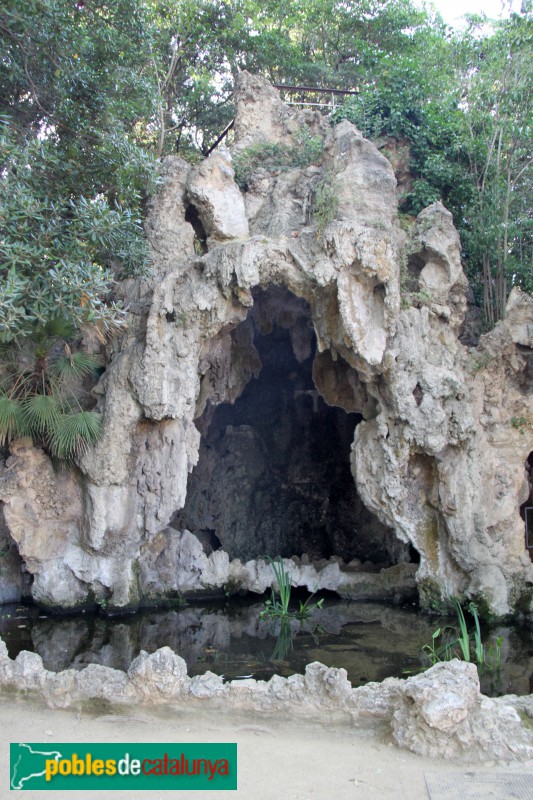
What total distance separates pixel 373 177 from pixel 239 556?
8814 millimetres

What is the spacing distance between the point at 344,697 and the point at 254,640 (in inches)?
153

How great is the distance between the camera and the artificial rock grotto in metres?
11.1

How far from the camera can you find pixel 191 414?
11.8 metres

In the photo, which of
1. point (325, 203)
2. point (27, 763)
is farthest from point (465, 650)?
point (325, 203)

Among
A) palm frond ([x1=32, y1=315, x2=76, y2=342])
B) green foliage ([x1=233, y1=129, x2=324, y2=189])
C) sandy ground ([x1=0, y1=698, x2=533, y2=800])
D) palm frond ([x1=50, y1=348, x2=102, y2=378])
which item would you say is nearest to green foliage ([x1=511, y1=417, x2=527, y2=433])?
green foliage ([x1=233, y1=129, x2=324, y2=189])

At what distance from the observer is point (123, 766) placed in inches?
202

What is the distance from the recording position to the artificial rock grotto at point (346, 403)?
36.3 ft

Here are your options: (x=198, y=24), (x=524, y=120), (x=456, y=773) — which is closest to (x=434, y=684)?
(x=456, y=773)

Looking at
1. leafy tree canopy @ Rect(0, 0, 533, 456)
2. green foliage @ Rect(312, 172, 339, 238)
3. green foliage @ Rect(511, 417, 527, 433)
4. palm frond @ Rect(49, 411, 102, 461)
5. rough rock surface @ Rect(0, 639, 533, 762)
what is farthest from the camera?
green foliage @ Rect(312, 172, 339, 238)

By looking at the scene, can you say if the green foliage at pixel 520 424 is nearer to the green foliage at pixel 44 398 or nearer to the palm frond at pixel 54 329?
the green foliage at pixel 44 398

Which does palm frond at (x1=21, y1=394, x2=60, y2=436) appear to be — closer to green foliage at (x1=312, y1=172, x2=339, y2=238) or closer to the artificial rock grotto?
the artificial rock grotto

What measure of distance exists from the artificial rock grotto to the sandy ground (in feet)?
16.9

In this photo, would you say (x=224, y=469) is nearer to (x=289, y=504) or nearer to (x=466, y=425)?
(x=289, y=504)

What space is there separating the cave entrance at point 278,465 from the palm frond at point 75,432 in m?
4.22
